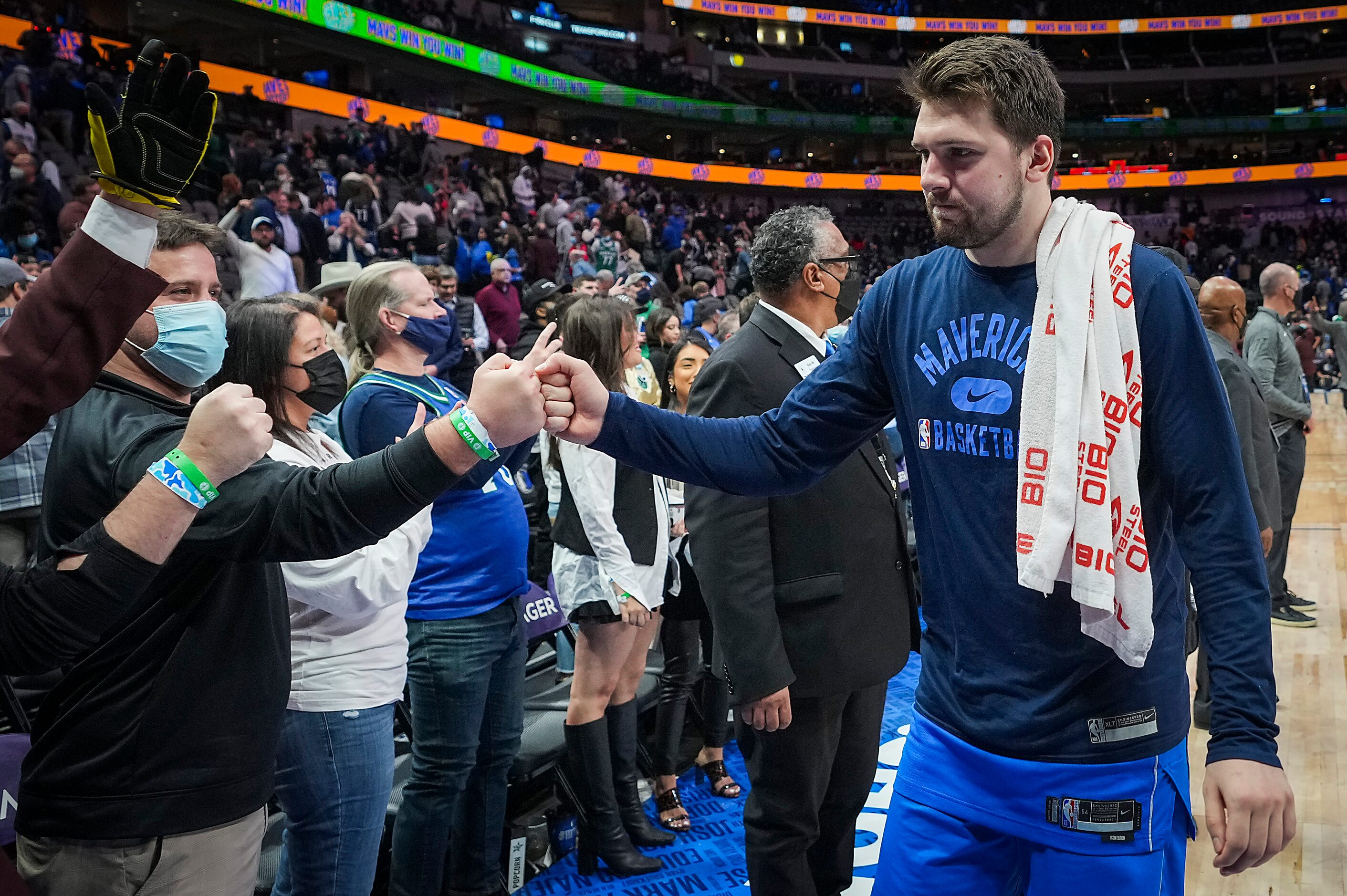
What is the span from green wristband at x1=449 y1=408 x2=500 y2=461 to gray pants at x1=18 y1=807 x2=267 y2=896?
2.58 ft

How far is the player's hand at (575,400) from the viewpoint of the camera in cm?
179

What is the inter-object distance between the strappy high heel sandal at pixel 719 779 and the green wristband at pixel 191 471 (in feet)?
10.2

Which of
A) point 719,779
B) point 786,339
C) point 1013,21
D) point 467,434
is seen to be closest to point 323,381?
point 467,434

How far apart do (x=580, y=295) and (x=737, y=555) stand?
1327mm

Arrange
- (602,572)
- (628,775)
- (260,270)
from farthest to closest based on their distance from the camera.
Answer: (260,270) → (628,775) → (602,572)

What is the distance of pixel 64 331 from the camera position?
1.27 m

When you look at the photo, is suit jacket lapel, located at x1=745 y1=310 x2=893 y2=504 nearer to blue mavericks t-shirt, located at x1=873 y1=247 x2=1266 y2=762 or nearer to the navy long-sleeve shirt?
the navy long-sleeve shirt

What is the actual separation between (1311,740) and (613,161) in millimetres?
27678

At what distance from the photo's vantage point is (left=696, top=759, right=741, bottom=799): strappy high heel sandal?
406 cm

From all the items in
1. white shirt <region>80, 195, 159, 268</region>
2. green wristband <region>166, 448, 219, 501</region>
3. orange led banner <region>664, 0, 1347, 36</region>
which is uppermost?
orange led banner <region>664, 0, 1347, 36</region>

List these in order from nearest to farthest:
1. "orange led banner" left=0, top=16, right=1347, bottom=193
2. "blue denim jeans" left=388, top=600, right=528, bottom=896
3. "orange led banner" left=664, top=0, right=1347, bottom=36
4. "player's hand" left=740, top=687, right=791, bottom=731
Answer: "player's hand" left=740, top=687, right=791, bottom=731 < "blue denim jeans" left=388, top=600, right=528, bottom=896 < "orange led banner" left=0, top=16, right=1347, bottom=193 < "orange led banner" left=664, top=0, right=1347, bottom=36

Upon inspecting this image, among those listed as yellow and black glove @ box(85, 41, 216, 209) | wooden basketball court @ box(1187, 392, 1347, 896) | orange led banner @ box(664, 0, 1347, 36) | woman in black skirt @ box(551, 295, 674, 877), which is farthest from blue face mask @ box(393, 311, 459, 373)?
orange led banner @ box(664, 0, 1347, 36)

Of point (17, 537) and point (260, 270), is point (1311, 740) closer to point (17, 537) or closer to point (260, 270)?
point (17, 537)

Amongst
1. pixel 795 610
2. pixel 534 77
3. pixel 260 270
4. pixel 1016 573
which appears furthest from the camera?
pixel 534 77
